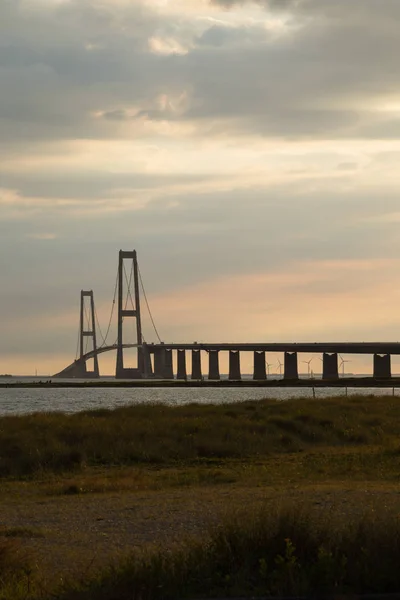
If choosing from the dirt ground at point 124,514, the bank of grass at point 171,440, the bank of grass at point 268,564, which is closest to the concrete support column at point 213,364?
the bank of grass at point 171,440

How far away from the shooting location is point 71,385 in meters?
164

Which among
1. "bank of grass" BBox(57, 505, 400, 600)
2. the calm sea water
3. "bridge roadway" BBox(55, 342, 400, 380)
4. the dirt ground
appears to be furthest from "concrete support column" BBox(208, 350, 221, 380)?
"bank of grass" BBox(57, 505, 400, 600)

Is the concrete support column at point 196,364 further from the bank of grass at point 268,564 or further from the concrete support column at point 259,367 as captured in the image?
the bank of grass at point 268,564

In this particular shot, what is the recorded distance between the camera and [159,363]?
168 m

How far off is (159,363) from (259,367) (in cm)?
1762

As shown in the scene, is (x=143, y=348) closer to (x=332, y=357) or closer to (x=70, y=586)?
(x=332, y=357)

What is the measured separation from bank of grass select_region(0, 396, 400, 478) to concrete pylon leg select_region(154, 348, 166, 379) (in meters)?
126

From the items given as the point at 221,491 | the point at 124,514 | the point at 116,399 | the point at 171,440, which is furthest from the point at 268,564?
the point at 116,399

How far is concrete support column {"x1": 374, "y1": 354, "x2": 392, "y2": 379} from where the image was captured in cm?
14738

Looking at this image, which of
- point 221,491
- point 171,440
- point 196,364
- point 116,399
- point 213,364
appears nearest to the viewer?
point 221,491

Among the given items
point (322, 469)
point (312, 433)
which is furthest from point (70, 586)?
point (312, 433)

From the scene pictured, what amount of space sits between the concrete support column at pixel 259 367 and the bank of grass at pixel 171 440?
122 m

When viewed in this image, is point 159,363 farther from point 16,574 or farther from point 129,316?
point 16,574

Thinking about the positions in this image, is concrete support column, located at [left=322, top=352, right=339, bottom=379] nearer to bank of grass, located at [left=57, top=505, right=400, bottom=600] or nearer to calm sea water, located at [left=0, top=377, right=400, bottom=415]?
calm sea water, located at [left=0, top=377, right=400, bottom=415]
